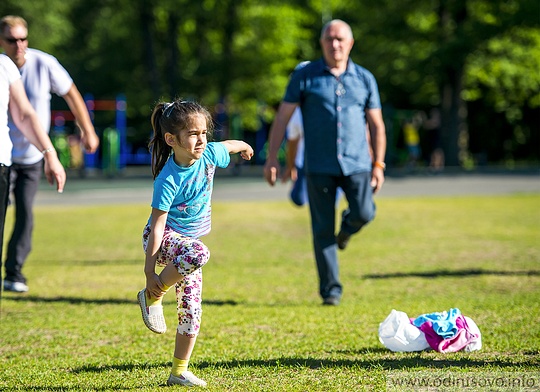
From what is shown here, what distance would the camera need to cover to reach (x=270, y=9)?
41531 millimetres

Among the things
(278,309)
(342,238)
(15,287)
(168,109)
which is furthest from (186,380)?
→ (15,287)

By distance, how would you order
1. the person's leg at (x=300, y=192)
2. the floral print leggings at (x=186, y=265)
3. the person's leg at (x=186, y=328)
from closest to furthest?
the floral print leggings at (x=186, y=265)
the person's leg at (x=186, y=328)
the person's leg at (x=300, y=192)

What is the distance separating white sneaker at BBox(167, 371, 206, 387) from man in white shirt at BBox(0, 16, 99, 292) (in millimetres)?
3232

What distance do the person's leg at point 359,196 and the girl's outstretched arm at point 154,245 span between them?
9.75ft

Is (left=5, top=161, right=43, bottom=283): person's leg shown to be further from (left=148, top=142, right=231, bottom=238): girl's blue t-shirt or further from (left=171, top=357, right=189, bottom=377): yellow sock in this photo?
(left=171, top=357, right=189, bottom=377): yellow sock

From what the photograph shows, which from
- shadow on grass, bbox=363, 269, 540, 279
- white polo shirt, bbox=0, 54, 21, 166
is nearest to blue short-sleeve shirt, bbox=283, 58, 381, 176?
shadow on grass, bbox=363, 269, 540, 279

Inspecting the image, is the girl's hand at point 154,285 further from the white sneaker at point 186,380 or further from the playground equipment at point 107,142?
the playground equipment at point 107,142

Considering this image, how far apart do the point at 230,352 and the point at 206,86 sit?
3677cm

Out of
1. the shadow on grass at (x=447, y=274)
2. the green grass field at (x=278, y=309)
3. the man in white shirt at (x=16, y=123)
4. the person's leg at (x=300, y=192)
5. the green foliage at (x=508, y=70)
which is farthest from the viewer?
the green foliage at (x=508, y=70)

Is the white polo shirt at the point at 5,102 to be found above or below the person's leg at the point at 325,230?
above

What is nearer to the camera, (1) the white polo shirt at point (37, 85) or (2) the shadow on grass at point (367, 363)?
(2) the shadow on grass at point (367, 363)

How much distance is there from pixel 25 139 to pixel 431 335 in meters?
4.17

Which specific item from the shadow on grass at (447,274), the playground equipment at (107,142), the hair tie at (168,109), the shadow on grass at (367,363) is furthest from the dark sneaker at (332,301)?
the playground equipment at (107,142)

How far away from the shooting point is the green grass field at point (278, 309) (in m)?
5.02
